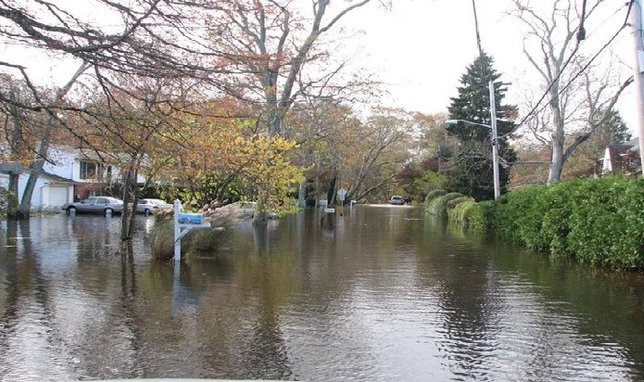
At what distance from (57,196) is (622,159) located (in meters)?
38.6

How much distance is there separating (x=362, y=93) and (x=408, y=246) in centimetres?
1219

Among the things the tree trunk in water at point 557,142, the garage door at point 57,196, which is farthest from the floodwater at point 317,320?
the garage door at point 57,196

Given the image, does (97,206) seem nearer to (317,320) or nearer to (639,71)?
(317,320)

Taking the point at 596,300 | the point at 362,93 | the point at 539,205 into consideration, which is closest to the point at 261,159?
the point at 539,205

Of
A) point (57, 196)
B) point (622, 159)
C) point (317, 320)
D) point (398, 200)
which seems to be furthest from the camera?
point (398, 200)

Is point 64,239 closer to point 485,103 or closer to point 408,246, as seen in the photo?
point 408,246

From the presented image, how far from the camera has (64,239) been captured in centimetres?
1981

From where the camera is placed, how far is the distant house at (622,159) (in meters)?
32.4

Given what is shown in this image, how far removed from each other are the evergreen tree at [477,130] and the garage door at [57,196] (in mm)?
29174

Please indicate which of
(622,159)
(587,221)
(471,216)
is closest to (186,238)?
(587,221)

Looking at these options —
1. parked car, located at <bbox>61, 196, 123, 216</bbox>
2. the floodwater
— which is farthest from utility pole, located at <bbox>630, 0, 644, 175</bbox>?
parked car, located at <bbox>61, 196, 123, 216</bbox>

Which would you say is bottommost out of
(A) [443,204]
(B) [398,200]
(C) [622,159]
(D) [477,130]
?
(A) [443,204]

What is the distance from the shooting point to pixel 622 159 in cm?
3659

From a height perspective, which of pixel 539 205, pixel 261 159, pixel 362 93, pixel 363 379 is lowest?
pixel 363 379
